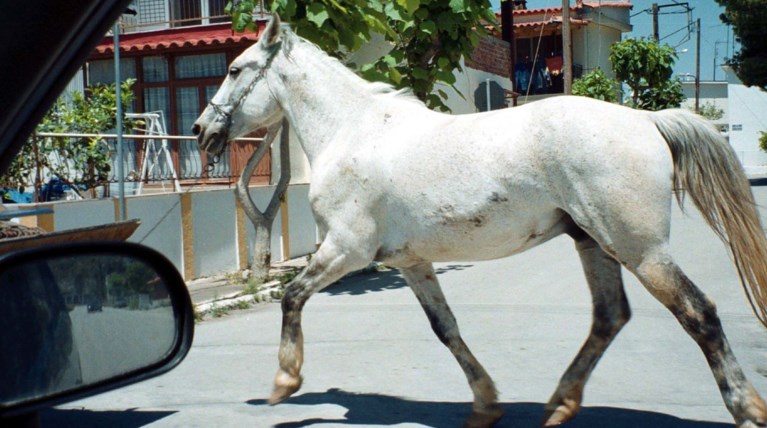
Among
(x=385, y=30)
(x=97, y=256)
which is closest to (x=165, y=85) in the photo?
(x=385, y=30)

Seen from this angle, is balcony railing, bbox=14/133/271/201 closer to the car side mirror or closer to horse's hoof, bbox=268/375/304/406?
horse's hoof, bbox=268/375/304/406

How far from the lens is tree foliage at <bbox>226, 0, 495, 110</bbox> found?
975 centimetres

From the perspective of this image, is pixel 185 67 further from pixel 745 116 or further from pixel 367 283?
pixel 745 116

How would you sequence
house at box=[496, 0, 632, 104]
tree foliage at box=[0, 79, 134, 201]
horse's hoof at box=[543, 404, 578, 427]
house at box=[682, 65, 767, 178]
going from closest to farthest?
horse's hoof at box=[543, 404, 578, 427]
tree foliage at box=[0, 79, 134, 201]
house at box=[496, 0, 632, 104]
house at box=[682, 65, 767, 178]

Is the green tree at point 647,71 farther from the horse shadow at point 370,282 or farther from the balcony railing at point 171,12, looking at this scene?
the horse shadow at point 370,282

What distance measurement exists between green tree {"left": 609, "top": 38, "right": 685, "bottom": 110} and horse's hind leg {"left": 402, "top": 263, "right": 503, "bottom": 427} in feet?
106

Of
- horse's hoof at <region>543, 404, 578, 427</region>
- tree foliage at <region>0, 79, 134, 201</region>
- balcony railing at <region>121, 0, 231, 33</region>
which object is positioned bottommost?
horse's hoof at <region>543, 404, 578, 427</region>

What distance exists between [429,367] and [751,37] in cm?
3830

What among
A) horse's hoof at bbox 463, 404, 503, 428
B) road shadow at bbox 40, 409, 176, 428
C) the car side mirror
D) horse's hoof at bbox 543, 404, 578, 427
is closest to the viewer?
the car side mirror

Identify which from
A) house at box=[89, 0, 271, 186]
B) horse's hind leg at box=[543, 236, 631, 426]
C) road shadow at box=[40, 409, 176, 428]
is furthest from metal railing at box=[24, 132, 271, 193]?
horse's hind leg at box=[543, 236, 631, 426]

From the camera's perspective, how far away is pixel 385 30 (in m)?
9.97

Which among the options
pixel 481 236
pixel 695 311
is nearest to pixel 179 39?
pixel 481 236

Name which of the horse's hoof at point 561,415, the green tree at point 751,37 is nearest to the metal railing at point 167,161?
the horse's hoof at point 561,415

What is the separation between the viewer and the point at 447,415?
5.57m
